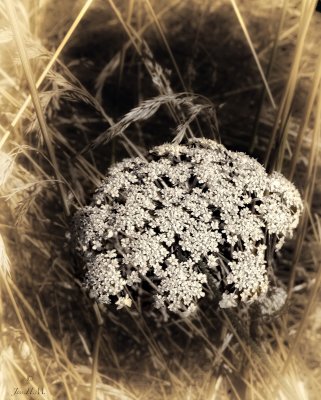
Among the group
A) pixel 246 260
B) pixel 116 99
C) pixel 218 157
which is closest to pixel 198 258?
pixel 246 260

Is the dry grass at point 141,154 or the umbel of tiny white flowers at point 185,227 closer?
the umbel of tiny white flowers at point 185,227

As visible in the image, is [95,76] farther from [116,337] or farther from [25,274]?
[116,337]

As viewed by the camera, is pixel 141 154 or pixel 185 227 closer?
pixel 185 227

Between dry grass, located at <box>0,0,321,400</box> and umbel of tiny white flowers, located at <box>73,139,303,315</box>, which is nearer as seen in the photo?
umbel of tiny white flowers, located at <box>73,139,303,315</box>
